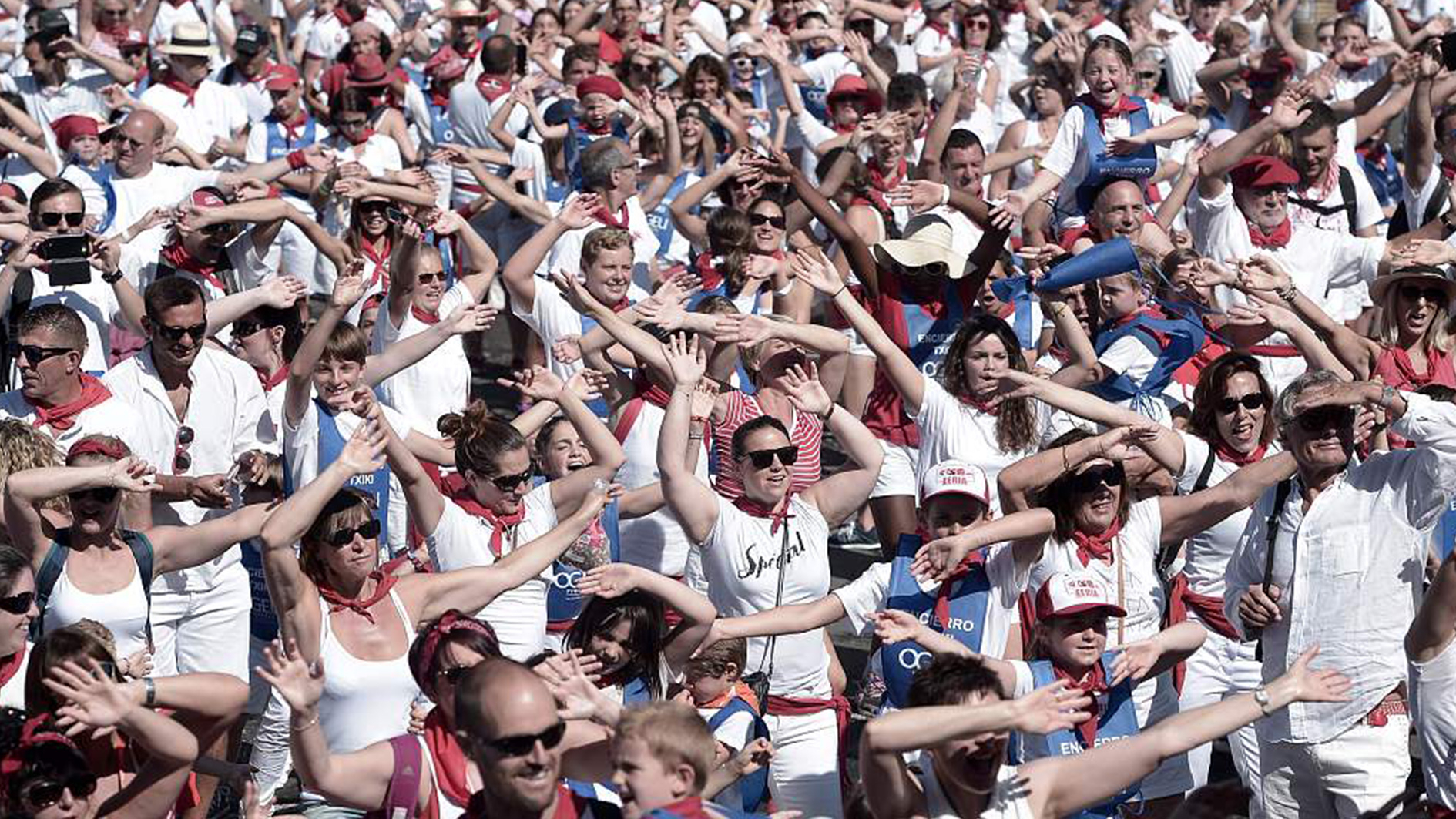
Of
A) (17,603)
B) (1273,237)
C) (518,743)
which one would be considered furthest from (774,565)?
(1273,237)

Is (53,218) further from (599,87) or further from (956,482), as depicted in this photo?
(956,482)

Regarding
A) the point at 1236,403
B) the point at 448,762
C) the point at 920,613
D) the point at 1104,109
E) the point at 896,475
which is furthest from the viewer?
the point at 1104,109

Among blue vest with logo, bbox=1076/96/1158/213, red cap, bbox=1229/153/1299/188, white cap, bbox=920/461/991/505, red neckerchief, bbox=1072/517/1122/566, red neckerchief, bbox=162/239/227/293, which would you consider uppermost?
red cap, bbox=1229/153/1299/188

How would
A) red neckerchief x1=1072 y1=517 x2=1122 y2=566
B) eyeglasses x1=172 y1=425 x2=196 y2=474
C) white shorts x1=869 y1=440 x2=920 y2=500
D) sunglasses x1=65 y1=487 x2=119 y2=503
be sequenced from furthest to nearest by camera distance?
1. white shorts x1=869 y1=440 x2=920 y2=500
2. eyeglasses x1=172 y1=425 x2=196 y2=474
3. red neckerchief x1=1072 y1=517 x2=1122 y2=566
4. sunglasses x1=65 y1=487 x2=119 y2=503

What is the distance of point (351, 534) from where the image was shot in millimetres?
6535

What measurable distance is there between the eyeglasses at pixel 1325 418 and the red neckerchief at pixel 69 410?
13.7 feet

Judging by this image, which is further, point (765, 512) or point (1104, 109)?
point (1104, 109)

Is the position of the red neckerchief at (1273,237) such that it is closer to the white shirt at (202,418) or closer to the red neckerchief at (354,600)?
the white shirt at (202,418)

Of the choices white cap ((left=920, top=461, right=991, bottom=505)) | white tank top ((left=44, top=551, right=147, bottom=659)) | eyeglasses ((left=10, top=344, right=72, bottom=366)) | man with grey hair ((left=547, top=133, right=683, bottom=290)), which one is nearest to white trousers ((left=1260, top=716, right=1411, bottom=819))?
white cap ((left=920, top=461, right=991, bottom=505))

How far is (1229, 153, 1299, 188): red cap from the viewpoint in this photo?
10.2 m

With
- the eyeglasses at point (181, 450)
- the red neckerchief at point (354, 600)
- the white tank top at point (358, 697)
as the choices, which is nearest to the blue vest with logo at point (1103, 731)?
the white tank top at point (358, 697)

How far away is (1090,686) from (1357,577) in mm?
950

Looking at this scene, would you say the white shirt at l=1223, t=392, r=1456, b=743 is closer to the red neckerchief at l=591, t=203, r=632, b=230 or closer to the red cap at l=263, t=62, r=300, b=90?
the red neckerchief at l=591, t=203, r=632, b=230

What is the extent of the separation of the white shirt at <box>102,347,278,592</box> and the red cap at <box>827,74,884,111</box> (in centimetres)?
619
